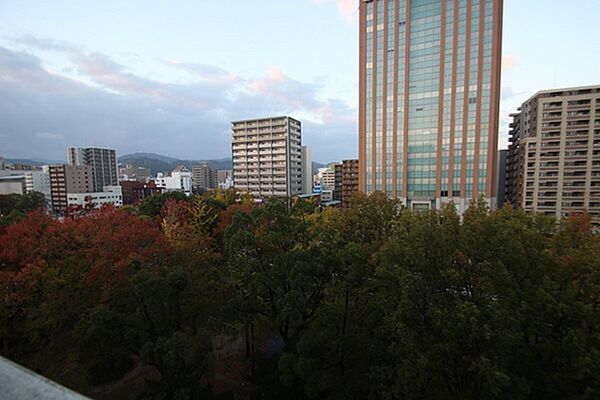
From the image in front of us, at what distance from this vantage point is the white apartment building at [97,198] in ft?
201

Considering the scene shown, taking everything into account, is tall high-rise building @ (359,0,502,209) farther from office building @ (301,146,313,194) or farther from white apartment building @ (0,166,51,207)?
white apartment building @ (0,166,51,207)

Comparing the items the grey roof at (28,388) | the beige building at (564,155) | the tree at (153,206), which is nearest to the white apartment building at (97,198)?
the tree at (153,206)

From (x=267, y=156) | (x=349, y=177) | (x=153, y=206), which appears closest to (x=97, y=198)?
(x=267, y=156)

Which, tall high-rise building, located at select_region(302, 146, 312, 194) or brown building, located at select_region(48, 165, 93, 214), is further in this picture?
tall high-rise building, located at select_region(302, 146, 312, 194)

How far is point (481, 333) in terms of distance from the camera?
259 inches

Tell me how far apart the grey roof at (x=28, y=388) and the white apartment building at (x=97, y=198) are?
68944mm

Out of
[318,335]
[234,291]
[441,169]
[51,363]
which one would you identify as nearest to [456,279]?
[318,335]

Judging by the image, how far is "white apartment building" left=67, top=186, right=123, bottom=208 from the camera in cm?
6138

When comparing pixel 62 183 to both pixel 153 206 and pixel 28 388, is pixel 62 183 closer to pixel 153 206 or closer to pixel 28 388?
pixel 153 206

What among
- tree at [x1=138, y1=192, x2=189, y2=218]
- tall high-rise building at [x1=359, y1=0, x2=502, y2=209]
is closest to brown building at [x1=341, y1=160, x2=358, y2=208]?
tall high-rise building at [x1=359, y1=0, x2=502, y2=209]

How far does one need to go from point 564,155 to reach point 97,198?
271 ft

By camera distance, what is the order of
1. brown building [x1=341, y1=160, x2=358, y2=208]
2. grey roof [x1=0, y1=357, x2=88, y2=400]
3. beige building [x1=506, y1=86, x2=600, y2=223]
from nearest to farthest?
grey roof [x1=0, y1=357, x2=88, y2=400] < beige building [x1=506, y1=86, x2=600, y2=223] < brown building [x1=341, y1=160, x2=358, y2=208]

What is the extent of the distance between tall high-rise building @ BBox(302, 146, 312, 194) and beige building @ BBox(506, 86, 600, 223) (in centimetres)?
4252

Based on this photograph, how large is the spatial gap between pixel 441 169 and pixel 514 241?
39251mm
